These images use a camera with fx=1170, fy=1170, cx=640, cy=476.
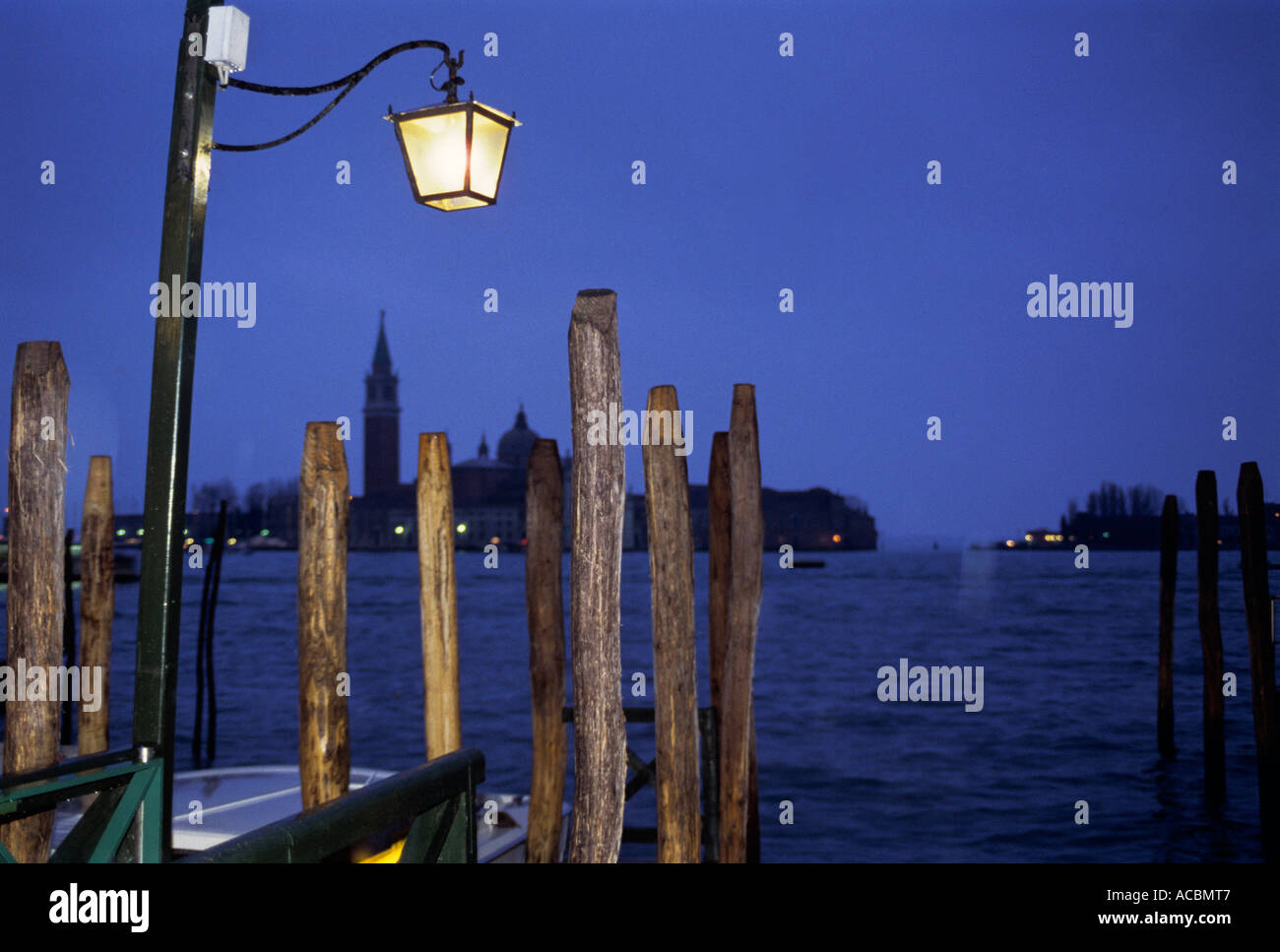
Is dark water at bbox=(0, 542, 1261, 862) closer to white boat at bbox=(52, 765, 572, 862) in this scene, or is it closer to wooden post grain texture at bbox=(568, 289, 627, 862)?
white boat at bbox=(52, 765, 572, 862)

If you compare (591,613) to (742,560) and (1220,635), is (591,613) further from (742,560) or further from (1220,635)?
(1220,635)

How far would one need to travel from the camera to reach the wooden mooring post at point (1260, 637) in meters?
10.9

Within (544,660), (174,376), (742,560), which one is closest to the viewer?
(174,376)

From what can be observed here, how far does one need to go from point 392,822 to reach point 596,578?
2.24m

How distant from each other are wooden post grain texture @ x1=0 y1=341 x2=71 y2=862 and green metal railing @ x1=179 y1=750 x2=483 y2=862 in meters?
2.99

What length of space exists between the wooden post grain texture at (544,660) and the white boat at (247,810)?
25 cm

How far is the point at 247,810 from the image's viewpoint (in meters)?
8.07

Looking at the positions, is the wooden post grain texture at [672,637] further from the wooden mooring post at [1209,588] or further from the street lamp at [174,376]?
the wooden mooring post at [1209,588]

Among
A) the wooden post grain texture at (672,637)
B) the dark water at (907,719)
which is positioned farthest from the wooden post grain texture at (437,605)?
the dark water at (907,719)

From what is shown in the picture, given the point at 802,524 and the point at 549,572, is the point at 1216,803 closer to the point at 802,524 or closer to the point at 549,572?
the point at 549,572

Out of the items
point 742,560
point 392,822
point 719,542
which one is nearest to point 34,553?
point 392,822

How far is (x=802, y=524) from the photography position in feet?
387
